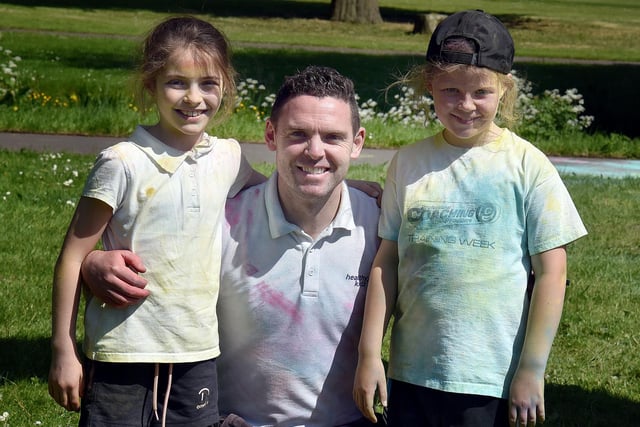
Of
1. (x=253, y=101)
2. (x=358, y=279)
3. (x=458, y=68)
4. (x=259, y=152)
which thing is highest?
(x=253, y=101)

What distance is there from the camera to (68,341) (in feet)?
9.84

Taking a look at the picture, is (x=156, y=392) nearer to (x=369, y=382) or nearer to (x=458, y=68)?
(x=369, y=382)

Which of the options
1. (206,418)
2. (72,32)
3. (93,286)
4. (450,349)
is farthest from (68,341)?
(72,32)

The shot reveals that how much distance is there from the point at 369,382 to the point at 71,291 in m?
0.91

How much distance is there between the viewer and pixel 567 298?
5.89 m

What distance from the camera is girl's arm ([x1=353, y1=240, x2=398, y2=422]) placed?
2.98 meters

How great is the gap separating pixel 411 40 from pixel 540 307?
894 inches

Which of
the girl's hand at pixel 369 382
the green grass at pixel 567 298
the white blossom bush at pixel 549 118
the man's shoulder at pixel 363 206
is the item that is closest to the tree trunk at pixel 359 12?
the white blossom bush at pixel 549 118

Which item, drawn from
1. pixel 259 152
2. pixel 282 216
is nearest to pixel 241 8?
pixel 259 152

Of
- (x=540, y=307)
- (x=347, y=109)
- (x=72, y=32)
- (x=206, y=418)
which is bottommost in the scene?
(x=206, y=418)

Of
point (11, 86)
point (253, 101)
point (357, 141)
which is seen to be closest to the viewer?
point (357, 141)

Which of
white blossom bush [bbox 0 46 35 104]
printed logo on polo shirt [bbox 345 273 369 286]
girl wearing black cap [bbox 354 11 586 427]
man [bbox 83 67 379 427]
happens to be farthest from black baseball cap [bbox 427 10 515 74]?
white blossom bush [bbox 0 46 35 104]

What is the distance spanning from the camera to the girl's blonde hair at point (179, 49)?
3.05 metres

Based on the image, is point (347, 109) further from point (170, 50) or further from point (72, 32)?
point (72, 32)
